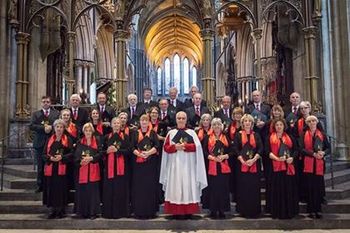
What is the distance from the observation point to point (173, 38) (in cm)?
4150

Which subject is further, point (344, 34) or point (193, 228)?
point (344, 34)

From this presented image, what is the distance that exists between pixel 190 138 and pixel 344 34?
5739 millimetres

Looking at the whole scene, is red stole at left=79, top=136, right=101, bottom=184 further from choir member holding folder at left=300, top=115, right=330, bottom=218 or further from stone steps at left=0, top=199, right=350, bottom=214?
choir member holding folder at left=300, top=115, right=330, bottom=218

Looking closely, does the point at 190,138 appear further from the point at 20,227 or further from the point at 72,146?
the point at 20,227

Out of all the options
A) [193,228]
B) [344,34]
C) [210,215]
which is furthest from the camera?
[344,34]

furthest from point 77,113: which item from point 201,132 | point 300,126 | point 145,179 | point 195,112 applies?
point 300,126

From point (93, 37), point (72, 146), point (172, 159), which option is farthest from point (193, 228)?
point (93, 37)

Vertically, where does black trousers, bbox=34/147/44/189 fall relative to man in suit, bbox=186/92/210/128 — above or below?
below

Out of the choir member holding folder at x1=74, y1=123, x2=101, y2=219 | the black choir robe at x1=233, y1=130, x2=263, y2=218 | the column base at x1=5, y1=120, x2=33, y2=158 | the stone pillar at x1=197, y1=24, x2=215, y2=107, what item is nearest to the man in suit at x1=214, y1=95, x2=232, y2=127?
the black choir robe at x1=233, y1=130, x2=263, y2=218

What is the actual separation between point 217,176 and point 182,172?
602 millimetres

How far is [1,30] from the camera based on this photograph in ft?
32.7

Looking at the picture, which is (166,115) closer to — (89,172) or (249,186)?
(89,172)

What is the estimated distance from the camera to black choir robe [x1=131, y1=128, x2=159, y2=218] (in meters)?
6.16

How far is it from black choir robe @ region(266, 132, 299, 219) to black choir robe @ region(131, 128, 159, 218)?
6.09 feet
